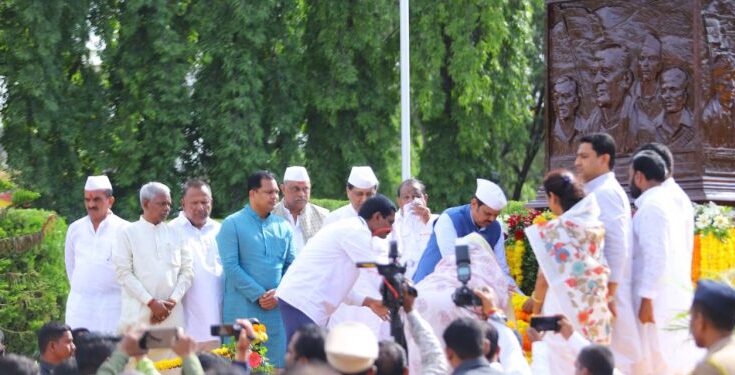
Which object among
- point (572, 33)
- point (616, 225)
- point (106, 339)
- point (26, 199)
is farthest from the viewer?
point (26, 199)

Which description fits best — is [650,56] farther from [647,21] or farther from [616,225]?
[616,225]

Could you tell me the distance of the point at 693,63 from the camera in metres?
13.0

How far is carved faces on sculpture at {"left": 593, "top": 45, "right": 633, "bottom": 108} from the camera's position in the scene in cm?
1343

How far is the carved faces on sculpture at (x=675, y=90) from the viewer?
42.8ft

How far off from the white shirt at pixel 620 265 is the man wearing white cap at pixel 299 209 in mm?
3730

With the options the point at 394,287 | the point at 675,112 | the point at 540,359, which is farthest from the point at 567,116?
the point at 394,287

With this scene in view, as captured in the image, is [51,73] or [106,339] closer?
[106,339]

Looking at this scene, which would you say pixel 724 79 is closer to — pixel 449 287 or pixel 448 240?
pixel 448 240

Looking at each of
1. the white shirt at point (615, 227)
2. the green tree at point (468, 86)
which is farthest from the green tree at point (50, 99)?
the white shirt at point (615, 227)

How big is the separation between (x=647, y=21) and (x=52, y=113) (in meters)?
12.0

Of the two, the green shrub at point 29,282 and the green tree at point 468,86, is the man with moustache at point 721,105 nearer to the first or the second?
the green shrub at point 29,282

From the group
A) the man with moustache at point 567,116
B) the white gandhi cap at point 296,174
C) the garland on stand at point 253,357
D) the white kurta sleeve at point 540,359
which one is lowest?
the garland on stand at point 253,357

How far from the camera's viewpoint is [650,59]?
13234mm

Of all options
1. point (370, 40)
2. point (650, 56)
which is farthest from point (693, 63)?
point (370, 40)
